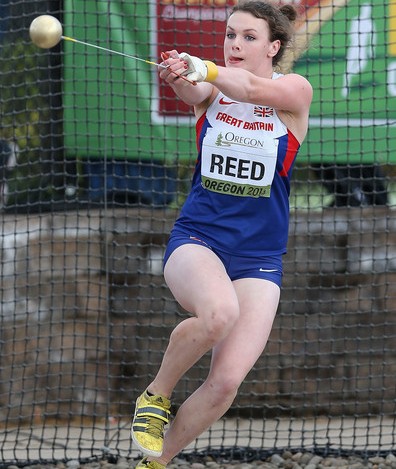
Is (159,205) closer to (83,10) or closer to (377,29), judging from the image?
(83,10)

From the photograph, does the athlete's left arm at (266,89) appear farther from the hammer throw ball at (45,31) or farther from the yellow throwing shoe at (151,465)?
the yellow throwing shoe at (151,465)

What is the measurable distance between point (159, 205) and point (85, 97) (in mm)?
846

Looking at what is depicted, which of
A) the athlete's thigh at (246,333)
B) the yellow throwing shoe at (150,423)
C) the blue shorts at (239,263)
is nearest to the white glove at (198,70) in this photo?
the blue shorts at (239,263)

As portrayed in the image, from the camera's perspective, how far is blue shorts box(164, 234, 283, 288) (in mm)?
4293

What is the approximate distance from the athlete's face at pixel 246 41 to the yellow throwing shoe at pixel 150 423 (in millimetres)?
1466

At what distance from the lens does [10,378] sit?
6.53 meters

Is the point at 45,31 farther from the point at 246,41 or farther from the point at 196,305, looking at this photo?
the point at 196,305

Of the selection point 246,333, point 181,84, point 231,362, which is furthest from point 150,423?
point 181,84

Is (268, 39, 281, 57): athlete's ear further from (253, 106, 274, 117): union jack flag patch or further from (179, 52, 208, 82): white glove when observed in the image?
(179, 52, 208, 82): white glove

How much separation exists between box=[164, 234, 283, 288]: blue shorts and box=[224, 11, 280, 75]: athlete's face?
78 cm

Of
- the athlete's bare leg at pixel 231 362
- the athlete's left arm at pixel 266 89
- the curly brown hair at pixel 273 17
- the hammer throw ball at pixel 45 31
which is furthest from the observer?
the curly brown hair at pixel 273 17

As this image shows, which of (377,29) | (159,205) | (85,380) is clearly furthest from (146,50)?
(85,380)

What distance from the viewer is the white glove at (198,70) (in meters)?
3.91

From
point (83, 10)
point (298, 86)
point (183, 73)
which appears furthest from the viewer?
point (83, 10)
